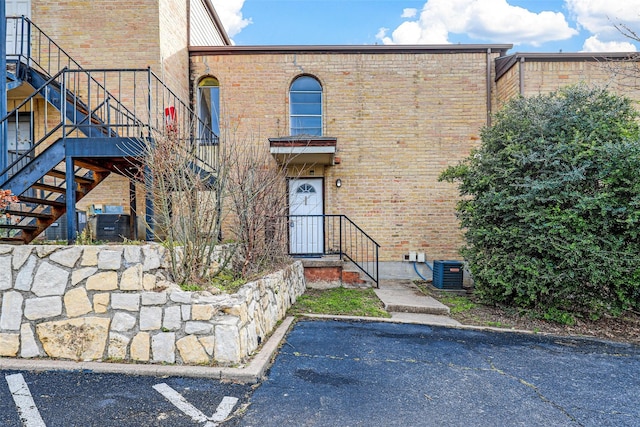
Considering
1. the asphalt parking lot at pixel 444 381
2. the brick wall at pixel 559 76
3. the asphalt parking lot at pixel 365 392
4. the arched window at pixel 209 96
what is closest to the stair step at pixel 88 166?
the asphalt parking lot at pixel 365 392

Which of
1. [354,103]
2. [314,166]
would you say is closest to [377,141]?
[354,103]

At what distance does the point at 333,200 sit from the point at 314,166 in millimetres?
951

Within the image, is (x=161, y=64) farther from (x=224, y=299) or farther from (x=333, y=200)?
(x=224, y=299)

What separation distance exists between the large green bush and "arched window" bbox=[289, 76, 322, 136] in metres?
4.39

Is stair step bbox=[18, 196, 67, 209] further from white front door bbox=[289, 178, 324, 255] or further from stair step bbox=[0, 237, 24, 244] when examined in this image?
white front door bbox=[289, 178, 324, 255]

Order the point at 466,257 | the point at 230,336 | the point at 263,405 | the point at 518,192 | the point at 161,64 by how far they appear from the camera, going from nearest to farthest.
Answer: the point at 263,405, the point at 230,336, the point at 518,192, the point at 466,257, the point at 161,64

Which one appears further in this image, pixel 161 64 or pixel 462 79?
pixel 462 79

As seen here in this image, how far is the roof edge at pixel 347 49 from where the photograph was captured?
9.04m

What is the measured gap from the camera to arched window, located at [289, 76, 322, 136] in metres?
9.27

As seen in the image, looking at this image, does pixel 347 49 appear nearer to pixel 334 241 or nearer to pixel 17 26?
pixel 334 241

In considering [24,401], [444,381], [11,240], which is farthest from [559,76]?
[11,240]

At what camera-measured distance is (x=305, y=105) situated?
9.28 metres

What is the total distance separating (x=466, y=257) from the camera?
22.1 ft

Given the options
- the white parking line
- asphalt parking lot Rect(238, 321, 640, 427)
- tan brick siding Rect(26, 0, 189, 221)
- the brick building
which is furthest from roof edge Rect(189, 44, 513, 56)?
the white parking line
